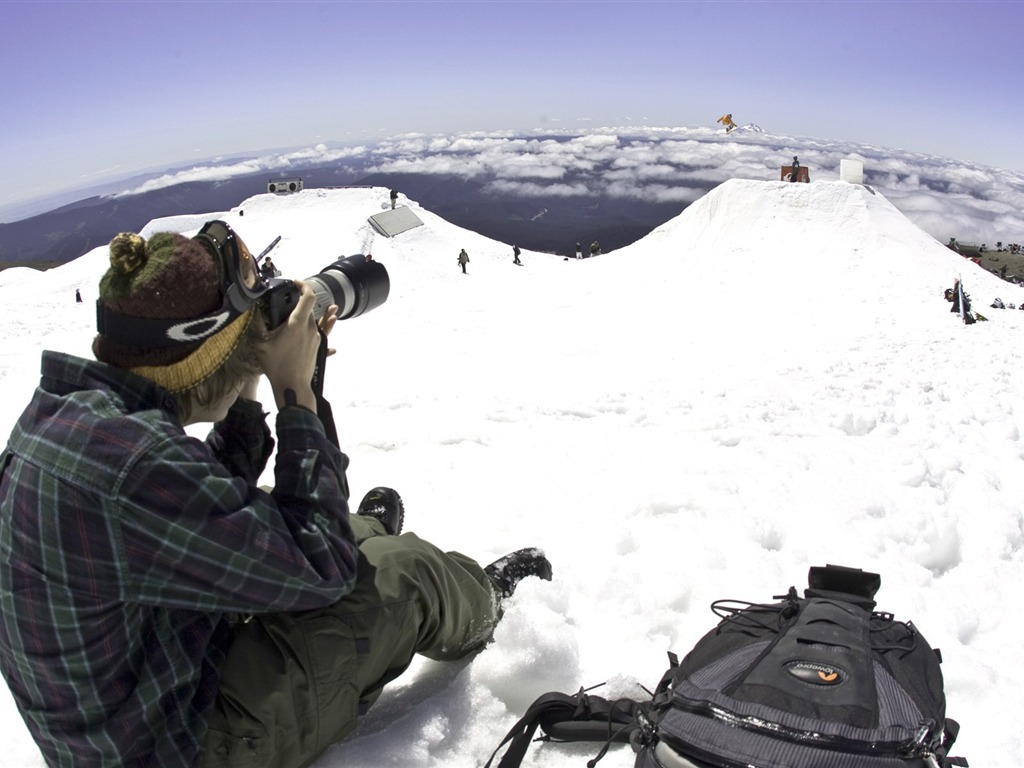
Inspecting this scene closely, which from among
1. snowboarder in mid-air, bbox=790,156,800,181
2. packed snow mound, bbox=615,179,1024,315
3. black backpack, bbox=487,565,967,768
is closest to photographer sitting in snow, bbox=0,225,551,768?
black backpack, bbox=487,565,967,768

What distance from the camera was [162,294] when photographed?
1434 mm

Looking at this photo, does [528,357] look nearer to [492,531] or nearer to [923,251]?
[492,531]

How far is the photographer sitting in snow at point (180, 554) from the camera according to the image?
1.30 metres

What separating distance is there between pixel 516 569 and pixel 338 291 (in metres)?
1.35

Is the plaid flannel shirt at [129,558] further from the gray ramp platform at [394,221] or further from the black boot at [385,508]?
the gray ramp platform at [394,221]

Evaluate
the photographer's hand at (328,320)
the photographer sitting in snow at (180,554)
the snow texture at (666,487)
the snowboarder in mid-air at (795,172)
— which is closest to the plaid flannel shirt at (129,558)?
the photographer sitting in snow at (180,554)

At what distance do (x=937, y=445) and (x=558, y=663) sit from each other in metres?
3.57

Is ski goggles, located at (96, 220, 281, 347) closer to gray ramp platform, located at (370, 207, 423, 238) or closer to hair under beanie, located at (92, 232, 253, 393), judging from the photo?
hair under beanie, located at (92, 232, 253, 393)

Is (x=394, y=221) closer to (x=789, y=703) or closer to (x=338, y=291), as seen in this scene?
(x=338, y=291)

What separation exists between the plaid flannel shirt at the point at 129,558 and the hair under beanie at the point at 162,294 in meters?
0.05

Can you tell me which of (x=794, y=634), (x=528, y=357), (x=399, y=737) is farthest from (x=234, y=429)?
(x=528, y=357)

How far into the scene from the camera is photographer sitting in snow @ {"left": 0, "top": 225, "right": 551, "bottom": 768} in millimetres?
1297

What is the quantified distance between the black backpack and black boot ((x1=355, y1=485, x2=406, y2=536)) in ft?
3.04

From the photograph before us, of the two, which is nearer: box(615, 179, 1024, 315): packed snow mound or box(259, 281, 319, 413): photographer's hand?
box(259, 281, 319, 413): photographer's hand
